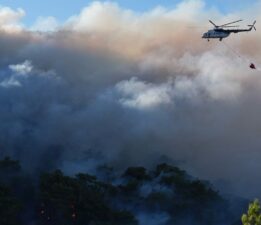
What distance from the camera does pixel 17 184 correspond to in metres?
162

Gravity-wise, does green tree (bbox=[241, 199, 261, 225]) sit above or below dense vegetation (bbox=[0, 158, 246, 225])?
below

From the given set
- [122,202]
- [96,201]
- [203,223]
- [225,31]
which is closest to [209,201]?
[203,223]

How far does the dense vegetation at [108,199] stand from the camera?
131 meters

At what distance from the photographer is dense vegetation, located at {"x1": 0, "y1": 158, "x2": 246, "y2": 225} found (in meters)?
131

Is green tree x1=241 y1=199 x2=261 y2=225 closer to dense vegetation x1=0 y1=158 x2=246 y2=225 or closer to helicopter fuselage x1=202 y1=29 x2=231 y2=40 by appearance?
dense vegetation x1=0 y1=158 x2=246 y2=225

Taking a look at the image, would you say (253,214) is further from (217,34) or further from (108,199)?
(108,199)

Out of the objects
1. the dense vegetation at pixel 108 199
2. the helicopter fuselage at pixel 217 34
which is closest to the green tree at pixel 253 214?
the dense vegetation at pixel 108 199

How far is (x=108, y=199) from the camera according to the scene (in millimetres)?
151375

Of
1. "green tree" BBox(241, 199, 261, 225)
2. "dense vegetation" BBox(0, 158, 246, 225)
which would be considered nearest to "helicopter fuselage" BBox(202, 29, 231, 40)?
"dense vegetation" BBox(0, 158, 246, 225)

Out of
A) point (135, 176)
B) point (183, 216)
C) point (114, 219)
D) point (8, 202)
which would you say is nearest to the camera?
point (8, 202)

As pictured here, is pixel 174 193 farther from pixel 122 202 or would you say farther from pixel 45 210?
pixel 45 210

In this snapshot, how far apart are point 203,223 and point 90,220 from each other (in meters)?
41.7

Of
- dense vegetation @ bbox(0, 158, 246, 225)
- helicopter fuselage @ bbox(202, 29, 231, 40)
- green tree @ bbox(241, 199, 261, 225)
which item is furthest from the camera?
helicopter fuselage @ bbox(202, 29, 231, 40)

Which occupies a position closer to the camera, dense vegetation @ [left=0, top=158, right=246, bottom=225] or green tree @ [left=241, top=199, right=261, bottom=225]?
green tree @ [left=241, top=199, right=261, bottom=225]
